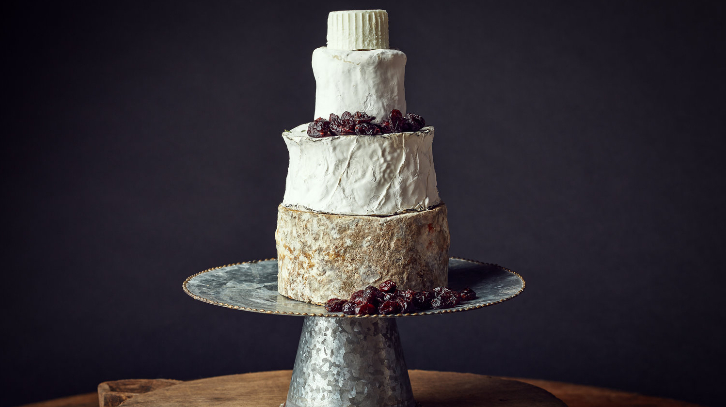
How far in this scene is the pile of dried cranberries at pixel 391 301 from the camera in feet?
14.7

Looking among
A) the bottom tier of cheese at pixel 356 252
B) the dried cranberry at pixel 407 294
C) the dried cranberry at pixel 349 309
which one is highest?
the bottom tier of cheese at pixel 356 252

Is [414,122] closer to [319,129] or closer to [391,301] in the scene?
[319,129]

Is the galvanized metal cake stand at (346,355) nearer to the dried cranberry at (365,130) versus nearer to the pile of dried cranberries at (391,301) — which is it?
the pile of dried cranberries at (391,301)

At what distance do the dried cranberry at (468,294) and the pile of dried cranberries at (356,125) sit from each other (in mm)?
893

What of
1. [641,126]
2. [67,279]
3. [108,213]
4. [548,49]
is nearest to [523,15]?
[548,49]

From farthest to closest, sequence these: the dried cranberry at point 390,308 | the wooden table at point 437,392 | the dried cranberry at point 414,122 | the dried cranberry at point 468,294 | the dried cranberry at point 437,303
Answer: the wooden table at point 437,392
the dried cranberry at point 414,122
the dried cranberry at point 468,294
the dried cranberry at point 437,303
the dried cranberry at point 390,308

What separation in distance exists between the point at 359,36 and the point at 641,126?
3.19 meters

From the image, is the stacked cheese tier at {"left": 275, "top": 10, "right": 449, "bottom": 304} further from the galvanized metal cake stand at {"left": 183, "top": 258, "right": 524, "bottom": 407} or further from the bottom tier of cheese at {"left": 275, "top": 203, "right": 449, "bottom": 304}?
the galvanized metal cake stand at {"left": 183, "top": 258, "right": 524, "bottom": 407}

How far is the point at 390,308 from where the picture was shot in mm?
4457

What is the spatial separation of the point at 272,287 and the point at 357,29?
1.50 meters

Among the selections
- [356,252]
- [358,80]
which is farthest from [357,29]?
[356,252]

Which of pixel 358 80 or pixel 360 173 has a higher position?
pixel 358 80

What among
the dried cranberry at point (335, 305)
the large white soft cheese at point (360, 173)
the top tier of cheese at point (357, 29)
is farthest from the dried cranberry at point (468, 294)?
the top tier of cheese at point (357, 29)

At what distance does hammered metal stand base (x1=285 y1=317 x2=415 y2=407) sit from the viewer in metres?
5.02
